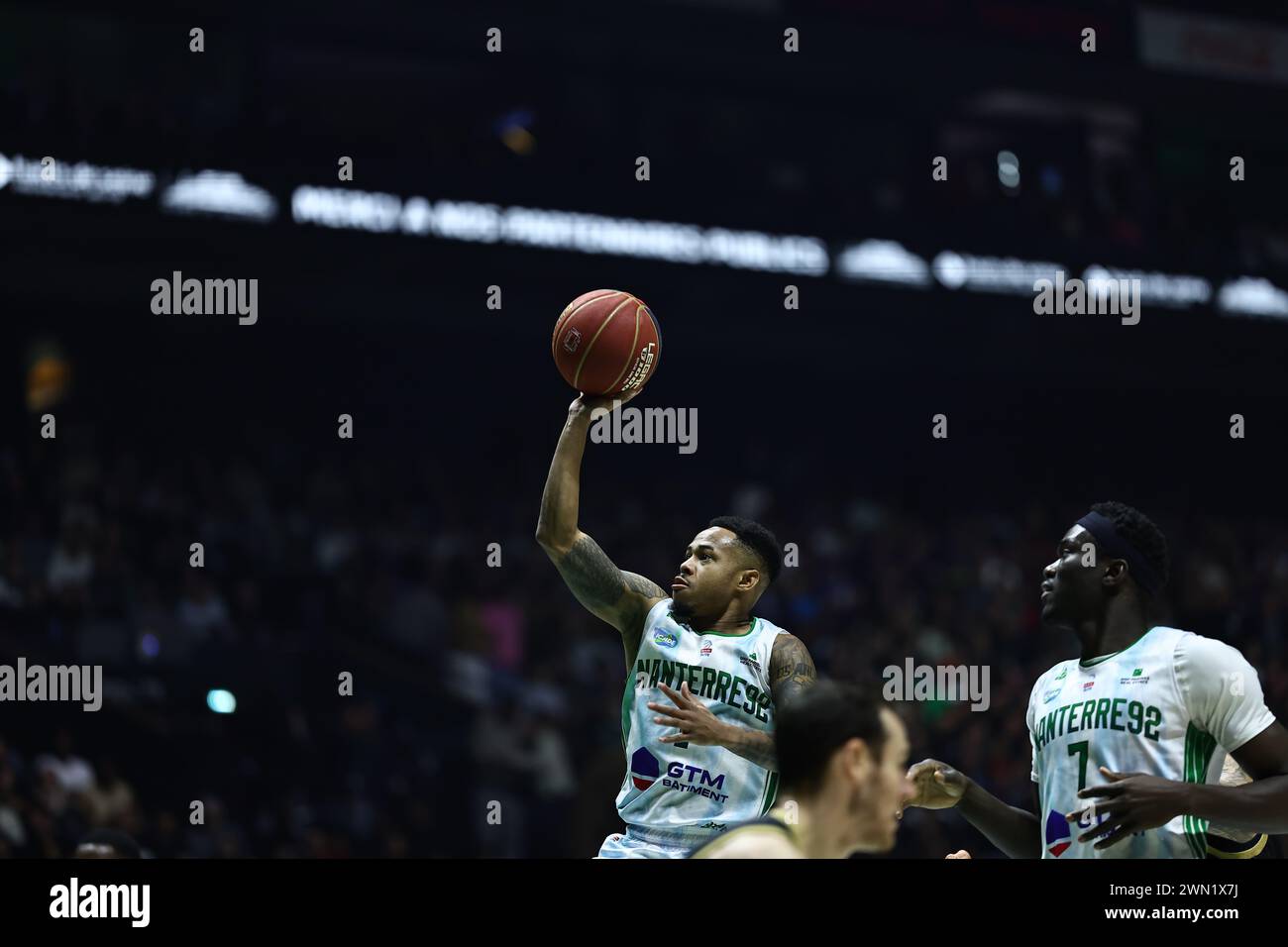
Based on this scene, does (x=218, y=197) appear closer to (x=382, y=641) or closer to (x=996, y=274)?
(x=382, y=641)

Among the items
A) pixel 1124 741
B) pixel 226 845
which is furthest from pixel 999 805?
pixel 226 845

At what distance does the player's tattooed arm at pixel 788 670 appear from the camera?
528 cm

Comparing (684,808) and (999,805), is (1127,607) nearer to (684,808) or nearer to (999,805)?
(999,805)

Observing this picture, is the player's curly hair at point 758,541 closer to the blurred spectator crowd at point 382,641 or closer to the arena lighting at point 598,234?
the blurred spectator crowd at point 382,641

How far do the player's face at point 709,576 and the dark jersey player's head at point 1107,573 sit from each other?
44.4 inches

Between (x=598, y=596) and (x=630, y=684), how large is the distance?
325 millimetres

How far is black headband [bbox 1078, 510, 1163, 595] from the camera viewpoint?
193 inches

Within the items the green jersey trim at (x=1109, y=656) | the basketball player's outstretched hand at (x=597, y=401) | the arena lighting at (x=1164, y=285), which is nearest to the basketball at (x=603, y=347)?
the basketball player's outstretched hand at (x=597, y=401)

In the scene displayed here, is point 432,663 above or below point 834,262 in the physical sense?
below

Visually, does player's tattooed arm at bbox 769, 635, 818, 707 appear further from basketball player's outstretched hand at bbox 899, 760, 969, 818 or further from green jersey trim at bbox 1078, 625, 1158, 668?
green jersey trim at bbox 1078, 625, 1158, 668

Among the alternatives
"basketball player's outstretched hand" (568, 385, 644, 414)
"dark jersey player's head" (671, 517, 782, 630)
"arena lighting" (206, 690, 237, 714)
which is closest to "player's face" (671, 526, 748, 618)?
"dark jersey player's head" (671, 517, 782, 630)

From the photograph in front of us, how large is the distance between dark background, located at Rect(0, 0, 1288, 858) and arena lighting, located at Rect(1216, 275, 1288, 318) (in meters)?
0.21

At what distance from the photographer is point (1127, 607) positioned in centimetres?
488

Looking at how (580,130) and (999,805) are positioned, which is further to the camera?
(580,130)
